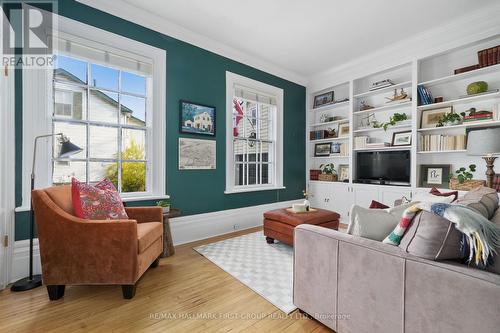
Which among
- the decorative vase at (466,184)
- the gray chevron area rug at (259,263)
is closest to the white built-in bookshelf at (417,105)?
the decorative vase at (466,184)

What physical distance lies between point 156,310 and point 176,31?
323 centimetres

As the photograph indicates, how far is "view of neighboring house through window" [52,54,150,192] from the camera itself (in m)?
2.53

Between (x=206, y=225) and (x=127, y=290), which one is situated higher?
(x=206, y=225)

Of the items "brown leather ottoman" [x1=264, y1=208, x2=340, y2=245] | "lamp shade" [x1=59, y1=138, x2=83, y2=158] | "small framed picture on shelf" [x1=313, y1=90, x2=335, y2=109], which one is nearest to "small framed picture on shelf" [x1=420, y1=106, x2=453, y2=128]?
"small framed picture on shelf" [x1=313, y1=90, x2=335, y2=109]

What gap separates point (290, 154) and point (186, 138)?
7.41 feet

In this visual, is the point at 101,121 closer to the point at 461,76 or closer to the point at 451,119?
the point at 451,119

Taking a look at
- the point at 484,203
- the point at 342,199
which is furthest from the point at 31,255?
the point at 342,199

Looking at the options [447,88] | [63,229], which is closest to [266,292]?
[63,229]

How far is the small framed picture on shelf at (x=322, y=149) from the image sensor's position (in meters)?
4.80

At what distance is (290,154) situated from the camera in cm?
477

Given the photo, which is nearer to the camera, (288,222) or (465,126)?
(288,222)

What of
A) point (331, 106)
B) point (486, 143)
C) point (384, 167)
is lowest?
point (384, 167)

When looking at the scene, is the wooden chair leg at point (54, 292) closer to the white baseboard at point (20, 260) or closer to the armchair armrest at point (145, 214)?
the white baseboard at point (20, 260)

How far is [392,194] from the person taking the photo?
12.1 ft
